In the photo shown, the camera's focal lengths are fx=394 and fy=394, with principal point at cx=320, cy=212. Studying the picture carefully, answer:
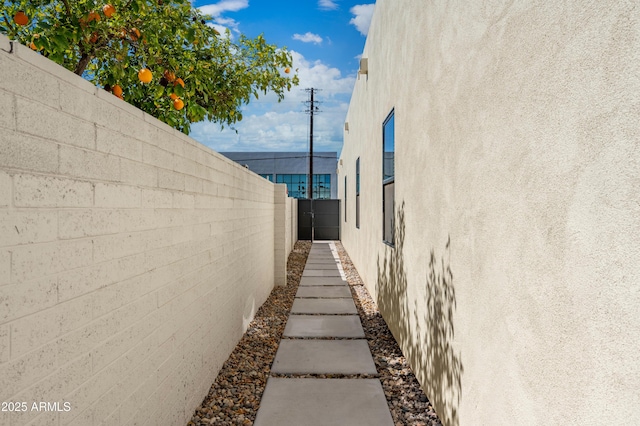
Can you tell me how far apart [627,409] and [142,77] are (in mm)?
3927

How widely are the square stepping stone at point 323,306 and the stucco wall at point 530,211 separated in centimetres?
295

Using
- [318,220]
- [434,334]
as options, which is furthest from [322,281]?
[318,220]

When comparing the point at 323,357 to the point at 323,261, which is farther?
the point at 323,261

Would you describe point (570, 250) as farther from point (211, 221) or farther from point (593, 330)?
point (211, 221)

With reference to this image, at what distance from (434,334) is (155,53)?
4077 mm

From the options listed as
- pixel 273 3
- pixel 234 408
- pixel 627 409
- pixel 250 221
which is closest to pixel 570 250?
pixel 627 409

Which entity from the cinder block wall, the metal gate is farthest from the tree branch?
the metal gate

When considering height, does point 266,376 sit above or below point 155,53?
below

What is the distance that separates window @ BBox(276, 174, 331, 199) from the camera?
33.4m

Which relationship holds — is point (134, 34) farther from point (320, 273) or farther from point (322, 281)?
point (320, 273)

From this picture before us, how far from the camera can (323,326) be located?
215 inches

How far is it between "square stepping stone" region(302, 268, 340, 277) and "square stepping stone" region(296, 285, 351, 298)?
55.6 inches

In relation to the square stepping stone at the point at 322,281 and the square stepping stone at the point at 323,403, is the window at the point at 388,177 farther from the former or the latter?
the square stepping stone at the point at 322,281

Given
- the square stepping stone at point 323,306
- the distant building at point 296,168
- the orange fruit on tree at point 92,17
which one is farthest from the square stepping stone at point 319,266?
the distant building at point 296,168
